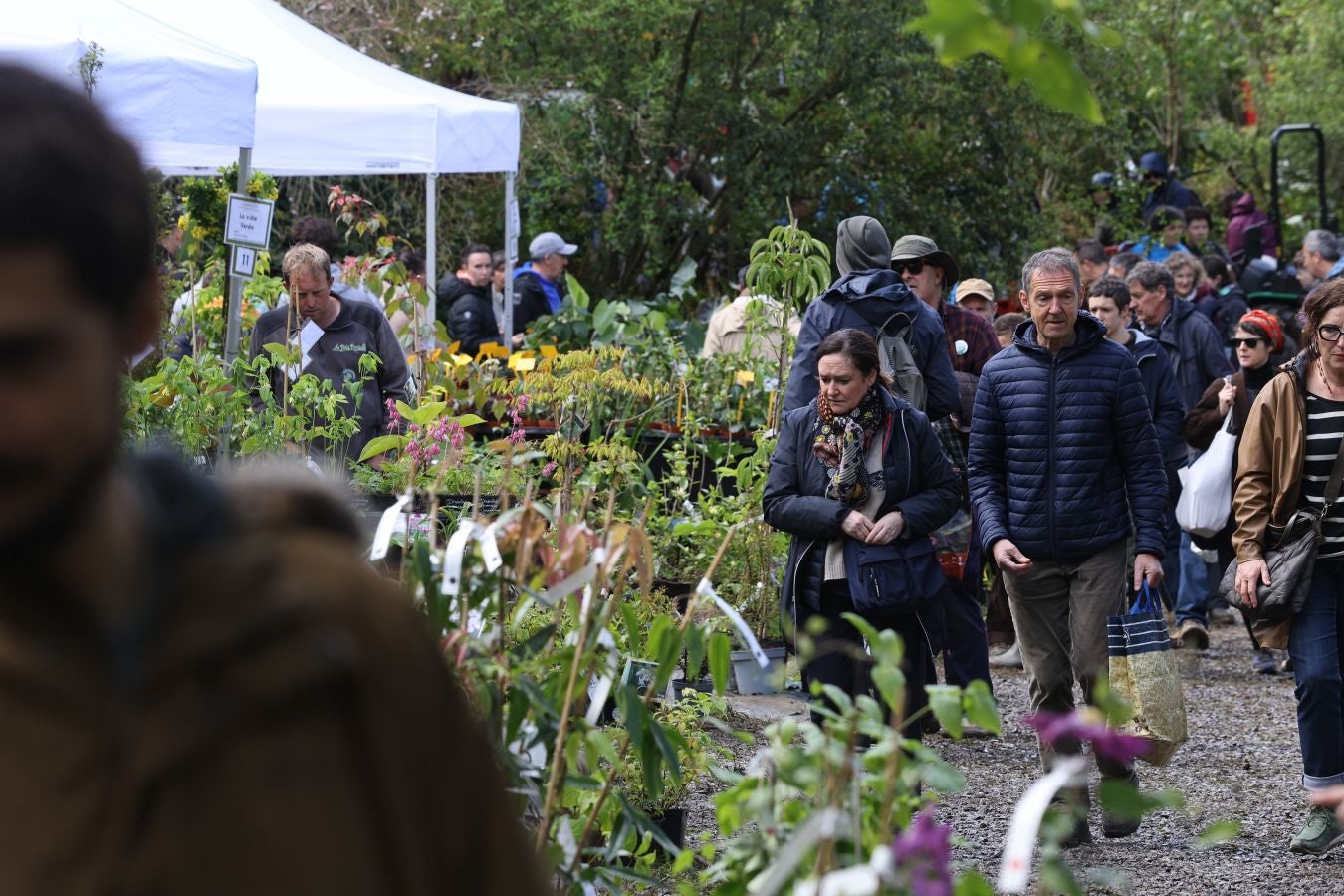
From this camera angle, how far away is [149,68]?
6984 millimetres

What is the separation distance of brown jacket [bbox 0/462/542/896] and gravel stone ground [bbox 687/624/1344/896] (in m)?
3.41

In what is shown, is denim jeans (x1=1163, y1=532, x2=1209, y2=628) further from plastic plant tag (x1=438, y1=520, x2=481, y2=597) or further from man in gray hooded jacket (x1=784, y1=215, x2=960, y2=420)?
plastic plant tag (x1=438, y1=520, x2=481, y2=597)

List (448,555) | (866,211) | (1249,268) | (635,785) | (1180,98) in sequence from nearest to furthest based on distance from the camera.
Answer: (448,555) → (635,785) → (1249,268) → (866,211) → (1180,98)

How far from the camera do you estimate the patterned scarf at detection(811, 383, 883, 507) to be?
5840 mm

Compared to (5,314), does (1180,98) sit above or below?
above

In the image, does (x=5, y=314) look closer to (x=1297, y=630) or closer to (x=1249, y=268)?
(x=1297, y=630)

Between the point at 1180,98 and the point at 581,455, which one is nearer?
the point at 581,455

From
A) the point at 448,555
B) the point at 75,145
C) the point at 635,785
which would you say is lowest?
the point at 635,785

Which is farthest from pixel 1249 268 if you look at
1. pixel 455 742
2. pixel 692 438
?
pixel 455 742

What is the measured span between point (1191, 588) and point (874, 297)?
383cm

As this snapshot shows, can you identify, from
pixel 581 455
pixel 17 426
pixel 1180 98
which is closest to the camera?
pixel 17 426

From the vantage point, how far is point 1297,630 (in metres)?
5.56

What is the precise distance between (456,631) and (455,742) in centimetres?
153

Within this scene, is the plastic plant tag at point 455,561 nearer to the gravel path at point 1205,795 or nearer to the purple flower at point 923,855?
the purple flower at point 923,855
